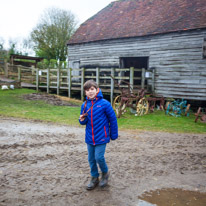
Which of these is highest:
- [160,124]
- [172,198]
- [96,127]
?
[96,127]

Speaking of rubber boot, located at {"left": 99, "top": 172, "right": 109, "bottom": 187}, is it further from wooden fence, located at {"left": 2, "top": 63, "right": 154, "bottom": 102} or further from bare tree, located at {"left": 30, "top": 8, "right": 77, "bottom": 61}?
bare tree, located at {"left": 30, "top": 8, "right": 77, "bottom": 61}

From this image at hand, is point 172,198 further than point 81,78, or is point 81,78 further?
point 81,78

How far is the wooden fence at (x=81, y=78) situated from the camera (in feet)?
42.7

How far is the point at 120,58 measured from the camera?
15203 mm

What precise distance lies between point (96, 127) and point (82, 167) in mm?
1071

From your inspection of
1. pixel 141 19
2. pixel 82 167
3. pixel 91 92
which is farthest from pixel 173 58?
pixel 91 92

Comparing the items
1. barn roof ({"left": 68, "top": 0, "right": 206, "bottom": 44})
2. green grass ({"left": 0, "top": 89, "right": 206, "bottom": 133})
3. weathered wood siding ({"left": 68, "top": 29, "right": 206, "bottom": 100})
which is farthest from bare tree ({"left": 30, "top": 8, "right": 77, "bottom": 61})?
green grass ({"left": 0, "top": 89, "right": 206, "bottom": 133})

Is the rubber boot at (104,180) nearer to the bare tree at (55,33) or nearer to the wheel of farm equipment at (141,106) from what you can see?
the wheel of farm equipment at (141,106)

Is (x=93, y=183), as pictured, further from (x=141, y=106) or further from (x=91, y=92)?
(x=141, y=106)

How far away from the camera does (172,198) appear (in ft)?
10.1

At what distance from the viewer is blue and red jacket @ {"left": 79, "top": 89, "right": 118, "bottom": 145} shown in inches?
129

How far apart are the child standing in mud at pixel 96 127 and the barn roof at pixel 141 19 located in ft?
33.7

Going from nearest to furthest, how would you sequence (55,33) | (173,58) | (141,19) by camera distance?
(173,58)
(141,19)
(55,33)

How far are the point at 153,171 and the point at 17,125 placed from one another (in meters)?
4.67
